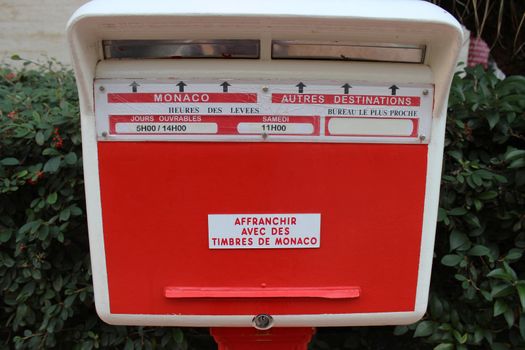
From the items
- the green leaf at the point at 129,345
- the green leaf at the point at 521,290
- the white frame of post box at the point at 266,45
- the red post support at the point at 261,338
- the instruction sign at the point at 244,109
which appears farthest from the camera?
the green leaf at the point at 129,345

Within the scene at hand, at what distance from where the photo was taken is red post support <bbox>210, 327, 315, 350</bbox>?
152 centimetres

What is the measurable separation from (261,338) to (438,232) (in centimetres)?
93

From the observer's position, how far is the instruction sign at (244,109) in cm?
122

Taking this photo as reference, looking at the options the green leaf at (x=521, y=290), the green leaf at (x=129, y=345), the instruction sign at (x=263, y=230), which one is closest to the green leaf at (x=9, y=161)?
the green leaf at (x=129, y=345)

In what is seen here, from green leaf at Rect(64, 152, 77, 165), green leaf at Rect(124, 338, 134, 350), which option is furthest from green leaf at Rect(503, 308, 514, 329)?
green leaf at Rect(64, 152, 77, 165)

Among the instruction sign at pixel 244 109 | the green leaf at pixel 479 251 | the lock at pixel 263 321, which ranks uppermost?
the instruction sign at pixel 244 109

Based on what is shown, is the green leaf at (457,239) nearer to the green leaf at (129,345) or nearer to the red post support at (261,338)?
the red post support at (261,338)

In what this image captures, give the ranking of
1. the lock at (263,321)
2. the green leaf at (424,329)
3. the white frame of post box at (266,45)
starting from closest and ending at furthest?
the white frame of post box at (266,45) < the lock at (263,321) < the green leaf at (424,329)

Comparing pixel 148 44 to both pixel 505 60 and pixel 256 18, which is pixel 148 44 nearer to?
pixel 256 18

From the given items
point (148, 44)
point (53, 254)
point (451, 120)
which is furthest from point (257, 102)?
point (53, 254)

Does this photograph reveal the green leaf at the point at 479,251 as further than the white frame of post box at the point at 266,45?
Yes

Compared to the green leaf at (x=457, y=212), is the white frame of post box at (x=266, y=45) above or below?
above

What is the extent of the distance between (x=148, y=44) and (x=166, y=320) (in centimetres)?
73

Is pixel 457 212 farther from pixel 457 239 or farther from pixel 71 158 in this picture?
pixel 71 158
